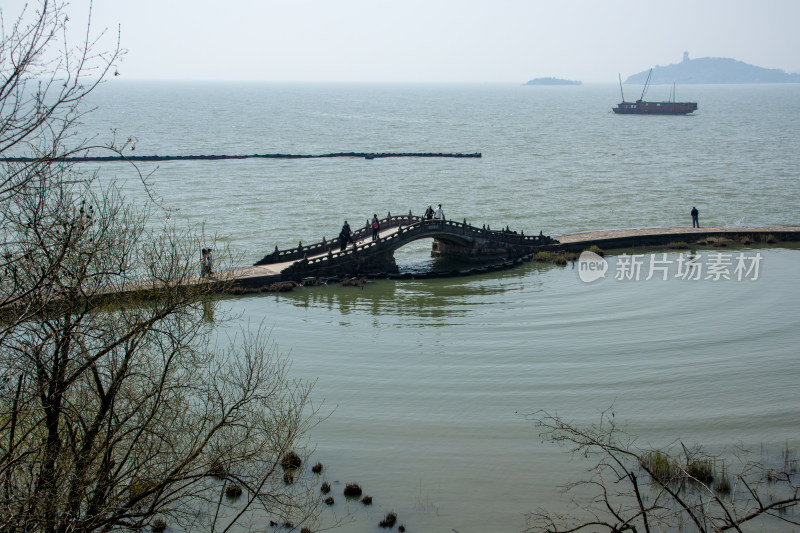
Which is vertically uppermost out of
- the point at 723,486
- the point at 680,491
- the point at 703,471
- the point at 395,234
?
the point at 395,234

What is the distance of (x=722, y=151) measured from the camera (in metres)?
124

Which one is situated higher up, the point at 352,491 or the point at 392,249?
the point at 392,249

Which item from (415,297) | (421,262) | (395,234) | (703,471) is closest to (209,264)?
(415,297)

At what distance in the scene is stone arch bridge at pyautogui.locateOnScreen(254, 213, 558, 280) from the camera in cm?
4253

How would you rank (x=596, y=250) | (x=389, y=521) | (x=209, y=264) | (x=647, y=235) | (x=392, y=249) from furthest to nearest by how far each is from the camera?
(x=647, y=235), (x=596, y=250), (x=392, y=249), (x=209, y=264), (x=389, y=521)

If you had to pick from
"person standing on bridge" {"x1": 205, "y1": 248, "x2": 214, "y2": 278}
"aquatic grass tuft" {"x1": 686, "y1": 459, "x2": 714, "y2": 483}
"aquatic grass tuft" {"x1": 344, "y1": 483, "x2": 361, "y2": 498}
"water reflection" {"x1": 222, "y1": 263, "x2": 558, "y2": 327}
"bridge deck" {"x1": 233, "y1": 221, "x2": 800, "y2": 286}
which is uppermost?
"person standing on bridge" {"x1": 205, "y1": 248, "x2": 214, "y2": 278}

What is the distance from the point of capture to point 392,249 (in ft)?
146

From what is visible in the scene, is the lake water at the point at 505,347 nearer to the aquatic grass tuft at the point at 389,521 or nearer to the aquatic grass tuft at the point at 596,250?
the aquatic grass tuft at the point at 389,521

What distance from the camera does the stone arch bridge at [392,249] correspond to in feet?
140

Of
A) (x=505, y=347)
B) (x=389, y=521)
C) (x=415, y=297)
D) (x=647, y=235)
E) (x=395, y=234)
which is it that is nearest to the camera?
(x=389, y=521)

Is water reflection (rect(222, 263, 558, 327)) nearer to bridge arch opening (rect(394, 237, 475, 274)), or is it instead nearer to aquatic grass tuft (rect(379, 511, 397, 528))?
bridge arch opening (rect(394, 237, 475, 274))

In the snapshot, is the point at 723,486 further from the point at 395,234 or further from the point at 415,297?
the point at 395,234

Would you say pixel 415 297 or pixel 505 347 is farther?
pixel 415 297

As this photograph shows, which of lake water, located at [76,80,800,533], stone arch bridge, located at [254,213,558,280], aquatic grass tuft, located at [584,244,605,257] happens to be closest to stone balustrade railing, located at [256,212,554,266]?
stone arch bridge, located at [254,213,558,280]
